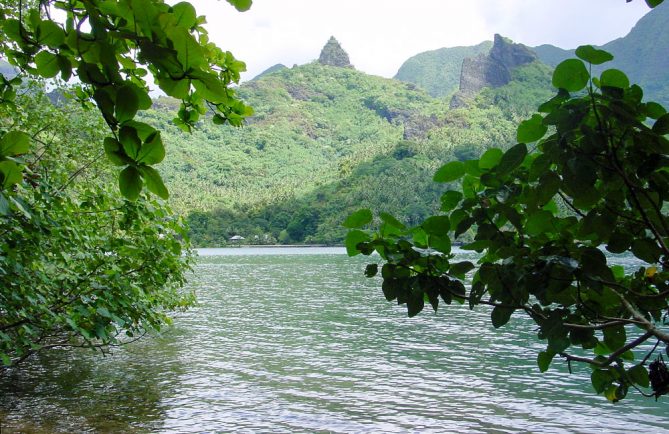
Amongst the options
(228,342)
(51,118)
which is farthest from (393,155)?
(51,118)

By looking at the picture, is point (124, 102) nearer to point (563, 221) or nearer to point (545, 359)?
point (563, 221)

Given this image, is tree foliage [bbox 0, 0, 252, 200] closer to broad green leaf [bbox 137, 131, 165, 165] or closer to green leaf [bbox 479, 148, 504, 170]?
broad green leaf [bbox 137, 131, 165, 165]

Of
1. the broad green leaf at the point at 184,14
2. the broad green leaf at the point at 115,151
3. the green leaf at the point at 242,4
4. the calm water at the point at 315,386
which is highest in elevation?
the green leaf at the point at 242,4

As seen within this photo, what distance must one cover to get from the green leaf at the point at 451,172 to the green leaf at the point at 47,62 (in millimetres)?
1061

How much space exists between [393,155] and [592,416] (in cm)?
13745

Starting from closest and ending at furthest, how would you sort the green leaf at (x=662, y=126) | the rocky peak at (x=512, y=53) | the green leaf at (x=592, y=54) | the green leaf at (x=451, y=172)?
the green leaf at (x=592, y=54), the green leaf at (x=662, y=126), the green leaf at (x=451, y=172), the rocky peak at (x=512, y=53)

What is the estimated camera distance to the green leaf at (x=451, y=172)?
5.69 ft

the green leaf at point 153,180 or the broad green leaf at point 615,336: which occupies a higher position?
the green leaf at point 153,180

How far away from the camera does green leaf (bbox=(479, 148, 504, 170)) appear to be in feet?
5.74

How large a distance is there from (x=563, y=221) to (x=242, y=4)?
4.17 feet

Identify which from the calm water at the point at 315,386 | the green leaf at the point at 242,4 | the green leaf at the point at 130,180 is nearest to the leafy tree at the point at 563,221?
the green leaf at the point at 242,4

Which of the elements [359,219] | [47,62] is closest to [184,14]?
[47,62]

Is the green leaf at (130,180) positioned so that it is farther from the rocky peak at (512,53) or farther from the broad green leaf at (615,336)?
the rocky peak at (512,53)

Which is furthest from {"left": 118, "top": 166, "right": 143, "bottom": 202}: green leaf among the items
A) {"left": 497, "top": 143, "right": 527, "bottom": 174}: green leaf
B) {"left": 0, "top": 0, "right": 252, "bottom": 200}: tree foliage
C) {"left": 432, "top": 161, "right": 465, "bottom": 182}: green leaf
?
{"left": 497, "top": 143, "right": 527, "bottom": 174}: green leaf
